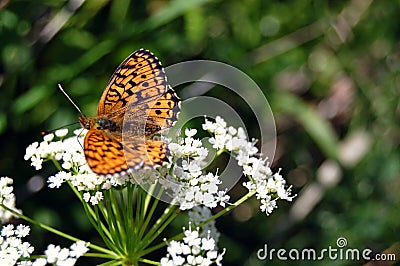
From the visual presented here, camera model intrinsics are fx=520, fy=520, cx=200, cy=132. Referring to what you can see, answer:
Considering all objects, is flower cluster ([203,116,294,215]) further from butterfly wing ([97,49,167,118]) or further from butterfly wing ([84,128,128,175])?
butterfly wing ([84,128,128,175])

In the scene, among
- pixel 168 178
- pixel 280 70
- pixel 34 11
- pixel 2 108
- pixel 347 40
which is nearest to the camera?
→ pixel 168 178

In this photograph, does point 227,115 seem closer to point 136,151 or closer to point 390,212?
point 390,212

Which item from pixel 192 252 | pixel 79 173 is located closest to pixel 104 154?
pixel 79 173

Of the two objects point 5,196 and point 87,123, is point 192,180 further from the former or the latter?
point 5,196

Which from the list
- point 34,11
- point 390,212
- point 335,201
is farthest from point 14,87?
point 390,212

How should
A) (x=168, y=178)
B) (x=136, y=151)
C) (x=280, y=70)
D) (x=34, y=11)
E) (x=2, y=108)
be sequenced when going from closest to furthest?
(x=136, y=151) → (x=168, y=178) → (x=2, y=108) → (x=34, y=11) → (x=280, y=70)
